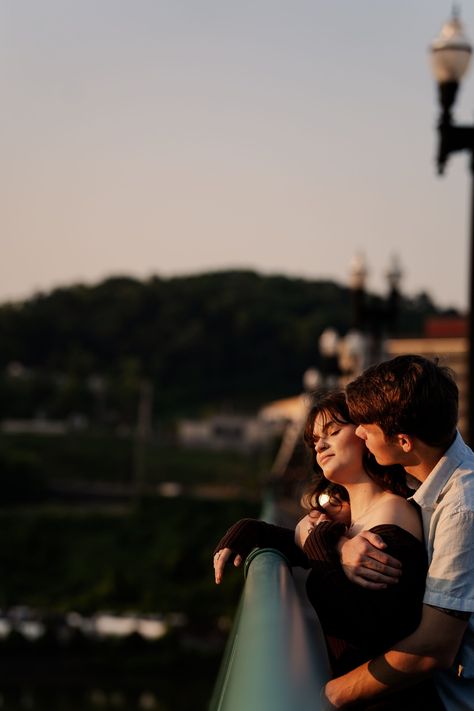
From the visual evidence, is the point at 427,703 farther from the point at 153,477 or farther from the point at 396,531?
the point at 153,477

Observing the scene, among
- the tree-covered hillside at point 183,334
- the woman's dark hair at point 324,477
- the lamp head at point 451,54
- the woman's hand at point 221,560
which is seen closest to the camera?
the woman's dark hair at point 324,477

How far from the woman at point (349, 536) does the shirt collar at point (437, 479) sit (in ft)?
0.23

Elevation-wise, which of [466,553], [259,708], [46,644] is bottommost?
[46,644]

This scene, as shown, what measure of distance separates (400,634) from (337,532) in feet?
0.94

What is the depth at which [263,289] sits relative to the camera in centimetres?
12606

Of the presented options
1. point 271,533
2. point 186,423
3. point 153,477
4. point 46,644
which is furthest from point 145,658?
point 186,423

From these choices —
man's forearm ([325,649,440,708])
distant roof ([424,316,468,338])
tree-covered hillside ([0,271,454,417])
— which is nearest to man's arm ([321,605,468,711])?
man's forearm ([325,649,440,708])

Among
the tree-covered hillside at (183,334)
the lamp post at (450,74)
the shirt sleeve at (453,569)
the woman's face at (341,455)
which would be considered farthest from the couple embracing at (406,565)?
the tree-covered hillside at (183,334)

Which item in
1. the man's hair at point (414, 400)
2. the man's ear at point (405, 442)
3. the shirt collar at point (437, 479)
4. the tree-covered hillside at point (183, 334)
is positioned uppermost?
the man's hair at point (414, 400)

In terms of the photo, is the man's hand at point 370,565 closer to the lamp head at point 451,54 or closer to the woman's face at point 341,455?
the woman's face at point 341,455

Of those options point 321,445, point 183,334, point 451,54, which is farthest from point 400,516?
point 183,334

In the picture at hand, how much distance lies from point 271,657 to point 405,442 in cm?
76

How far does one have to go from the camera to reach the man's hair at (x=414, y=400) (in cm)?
245

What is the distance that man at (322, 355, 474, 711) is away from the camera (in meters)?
2.37
